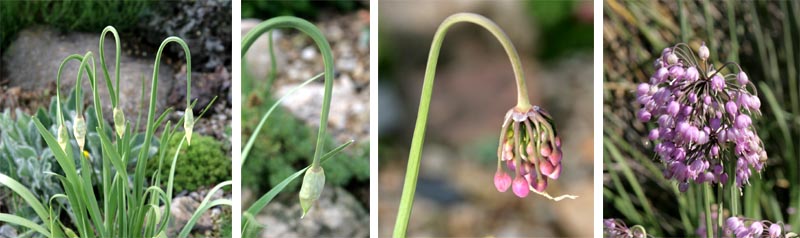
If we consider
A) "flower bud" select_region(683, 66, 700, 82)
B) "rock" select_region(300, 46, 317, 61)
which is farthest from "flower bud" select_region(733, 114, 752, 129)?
"rock" select_region(300, 46, 317, 61)

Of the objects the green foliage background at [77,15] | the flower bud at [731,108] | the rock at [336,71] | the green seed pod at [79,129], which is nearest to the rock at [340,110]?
the rock at [336,71]

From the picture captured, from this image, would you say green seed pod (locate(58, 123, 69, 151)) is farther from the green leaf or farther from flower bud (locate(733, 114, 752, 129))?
flower bud (locate(733, 114, 752, 129))

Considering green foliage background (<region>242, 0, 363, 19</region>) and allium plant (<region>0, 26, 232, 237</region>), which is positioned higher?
green foliage background (<region>242, 0, 363, 19</region>)

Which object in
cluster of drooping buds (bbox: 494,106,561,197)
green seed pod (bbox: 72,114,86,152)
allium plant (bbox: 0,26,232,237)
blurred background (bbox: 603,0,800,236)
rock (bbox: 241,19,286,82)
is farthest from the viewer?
blurred background (bbox: 603,0,800,236)

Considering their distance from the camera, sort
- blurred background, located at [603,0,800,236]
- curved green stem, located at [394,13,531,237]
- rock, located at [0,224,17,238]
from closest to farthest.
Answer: curved green stem, located at [394,13,531,237]
rock, located at [0,224,17,238]
blurred background, located at [603,0,800,236]

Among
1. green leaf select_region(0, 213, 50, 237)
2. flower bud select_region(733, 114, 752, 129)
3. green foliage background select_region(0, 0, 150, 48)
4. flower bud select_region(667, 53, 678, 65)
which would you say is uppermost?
green foliage background select_region(0, 0, 150, 48)

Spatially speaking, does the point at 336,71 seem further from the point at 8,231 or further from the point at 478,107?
the point at 8,231
